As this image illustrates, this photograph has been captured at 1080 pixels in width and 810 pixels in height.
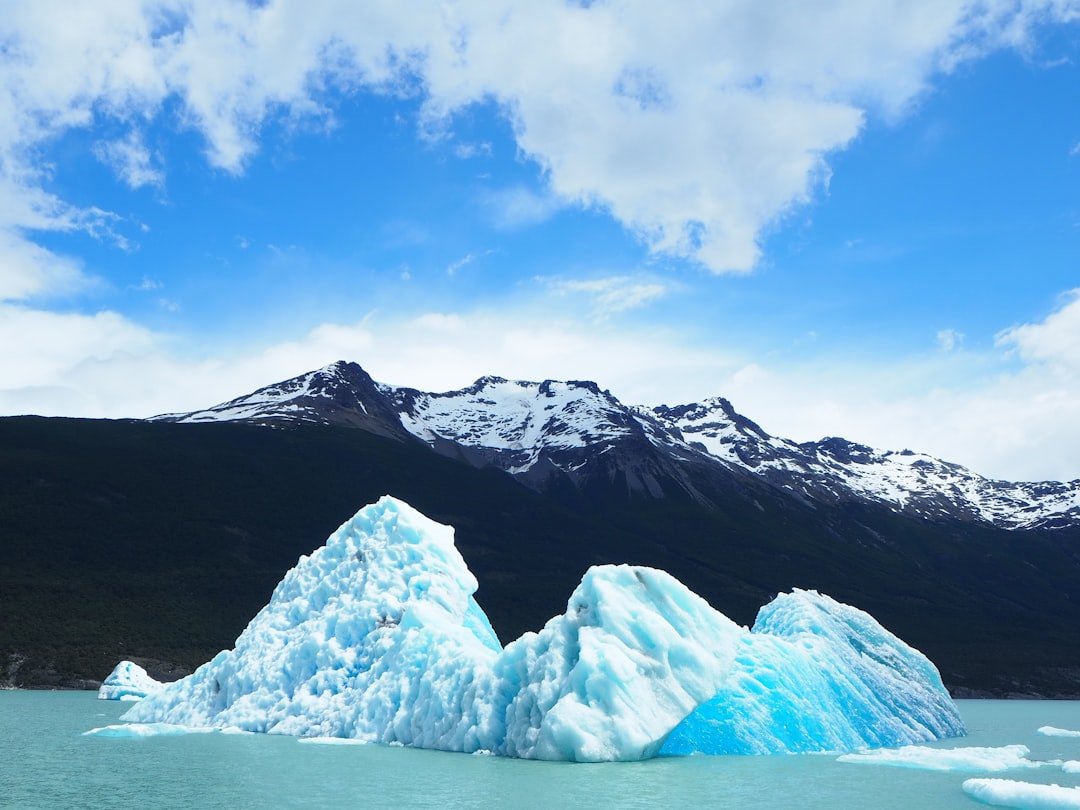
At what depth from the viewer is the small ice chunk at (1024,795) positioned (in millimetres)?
17734

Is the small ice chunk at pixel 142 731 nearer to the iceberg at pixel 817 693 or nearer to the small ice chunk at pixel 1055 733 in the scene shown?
the iceberg at pixel 817 693

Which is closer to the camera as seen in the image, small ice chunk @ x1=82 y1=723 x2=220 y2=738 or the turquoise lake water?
the turquoise lake water

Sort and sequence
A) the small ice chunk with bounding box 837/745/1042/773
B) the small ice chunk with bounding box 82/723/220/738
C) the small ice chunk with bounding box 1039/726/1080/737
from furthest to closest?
the small ice chunk with bounding box 1039/726/1080/737 < the small ice chunk with bounding box 82/723/220/738 < the small ice chunk with bounding box 837/745/1042/773

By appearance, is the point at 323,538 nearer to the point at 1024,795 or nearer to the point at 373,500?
the point at 373,500

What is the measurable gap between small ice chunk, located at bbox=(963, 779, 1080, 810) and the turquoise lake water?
16.9 inches

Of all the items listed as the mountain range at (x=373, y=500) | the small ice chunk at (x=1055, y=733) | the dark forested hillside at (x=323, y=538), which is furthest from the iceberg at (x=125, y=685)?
the small ice chunk at (x=1055, y=733)

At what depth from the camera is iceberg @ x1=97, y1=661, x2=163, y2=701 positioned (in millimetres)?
49688

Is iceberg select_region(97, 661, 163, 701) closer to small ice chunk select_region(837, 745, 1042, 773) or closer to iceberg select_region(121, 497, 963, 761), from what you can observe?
iceberg select_region(121, 497, 963, 761)

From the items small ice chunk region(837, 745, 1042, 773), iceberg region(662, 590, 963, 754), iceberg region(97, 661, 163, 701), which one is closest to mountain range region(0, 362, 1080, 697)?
iceberg region(97, 661, 163, 701)

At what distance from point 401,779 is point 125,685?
115 feet

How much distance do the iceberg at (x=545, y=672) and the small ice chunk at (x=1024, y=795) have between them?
6.45 m

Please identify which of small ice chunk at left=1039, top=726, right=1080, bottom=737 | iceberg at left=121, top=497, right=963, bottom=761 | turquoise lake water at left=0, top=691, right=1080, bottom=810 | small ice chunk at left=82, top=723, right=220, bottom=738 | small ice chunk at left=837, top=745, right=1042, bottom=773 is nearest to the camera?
turquoise lake water at left=0, top=691, right=1080, bottom=810

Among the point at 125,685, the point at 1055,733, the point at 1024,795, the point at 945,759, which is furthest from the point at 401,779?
the point at 125,685

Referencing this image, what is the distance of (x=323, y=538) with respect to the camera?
102m
